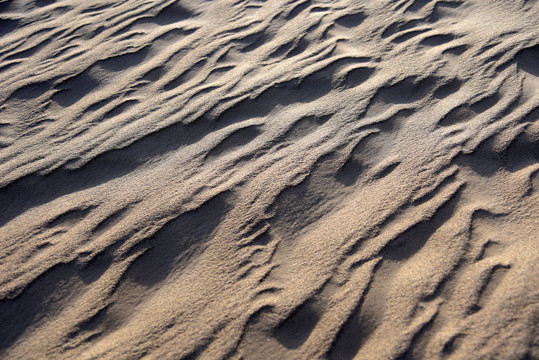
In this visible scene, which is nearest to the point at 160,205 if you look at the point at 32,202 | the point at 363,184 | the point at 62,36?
the point at 32,202

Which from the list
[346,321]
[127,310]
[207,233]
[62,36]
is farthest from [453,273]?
[62,36]

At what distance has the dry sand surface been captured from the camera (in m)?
1.47

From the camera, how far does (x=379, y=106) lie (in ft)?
7.48

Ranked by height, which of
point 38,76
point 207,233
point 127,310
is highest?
point 38,76

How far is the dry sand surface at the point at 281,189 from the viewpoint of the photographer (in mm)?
1469

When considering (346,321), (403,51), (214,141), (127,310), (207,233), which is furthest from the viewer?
(403,51)

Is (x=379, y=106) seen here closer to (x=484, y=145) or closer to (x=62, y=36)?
(x=484, y=145)

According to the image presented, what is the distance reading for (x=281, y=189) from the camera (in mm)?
1906

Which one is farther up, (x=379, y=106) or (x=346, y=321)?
(x=379, y=106)

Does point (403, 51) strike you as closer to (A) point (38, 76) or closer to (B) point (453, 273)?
(B) point (453, 273)

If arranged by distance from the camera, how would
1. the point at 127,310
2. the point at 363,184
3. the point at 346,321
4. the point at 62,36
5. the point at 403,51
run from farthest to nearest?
the point at 62,36
the point at 403,51
the point at 363,184
the point at 127,310
the point at 346,321

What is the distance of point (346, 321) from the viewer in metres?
1.45

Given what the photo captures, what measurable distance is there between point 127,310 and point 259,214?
0.62m

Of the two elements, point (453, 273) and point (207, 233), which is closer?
point (453, 273)
